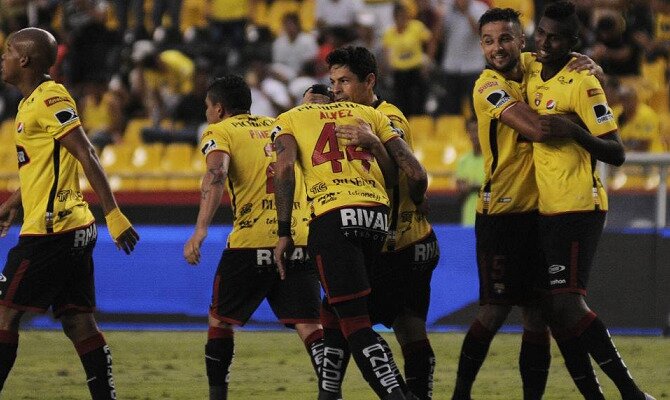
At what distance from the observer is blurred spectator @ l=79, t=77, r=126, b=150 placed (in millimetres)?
19203

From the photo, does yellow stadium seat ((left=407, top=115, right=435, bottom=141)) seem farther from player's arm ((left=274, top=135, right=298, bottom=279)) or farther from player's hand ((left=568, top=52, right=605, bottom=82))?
player's arm ((left=274, top=135, right=298, bottom=279))

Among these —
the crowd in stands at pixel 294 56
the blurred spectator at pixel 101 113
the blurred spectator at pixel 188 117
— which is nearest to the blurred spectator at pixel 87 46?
the crowd in stands at pixel 294 56

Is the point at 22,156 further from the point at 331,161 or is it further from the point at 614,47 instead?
the point at 614,47

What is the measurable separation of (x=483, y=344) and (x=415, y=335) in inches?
23.9

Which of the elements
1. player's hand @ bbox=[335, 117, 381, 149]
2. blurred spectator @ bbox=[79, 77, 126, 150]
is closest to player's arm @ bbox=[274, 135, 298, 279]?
player's hand @ bbox=[335, 117, 381, 149]

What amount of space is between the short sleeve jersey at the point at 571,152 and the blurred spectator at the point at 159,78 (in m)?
11.9

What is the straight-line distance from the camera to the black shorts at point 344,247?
7070 millimetres

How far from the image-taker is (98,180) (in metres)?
7.34

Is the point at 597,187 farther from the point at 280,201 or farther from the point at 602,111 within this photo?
the point at 280,201

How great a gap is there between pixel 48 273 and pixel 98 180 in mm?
625

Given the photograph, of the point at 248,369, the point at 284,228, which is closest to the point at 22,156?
the point at 284,228

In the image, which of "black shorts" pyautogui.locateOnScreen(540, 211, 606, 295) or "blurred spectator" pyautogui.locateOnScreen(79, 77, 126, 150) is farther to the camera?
"blurred spectator" pyautogui.locateOnScreen(79, 77, 126, 150)

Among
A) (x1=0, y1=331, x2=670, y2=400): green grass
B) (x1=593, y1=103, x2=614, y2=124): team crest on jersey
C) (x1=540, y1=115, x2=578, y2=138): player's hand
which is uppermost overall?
(x1=593, y1=103, x2=614, y2=124): team crest on jersey

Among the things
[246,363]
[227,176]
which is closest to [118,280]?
[246,363]
